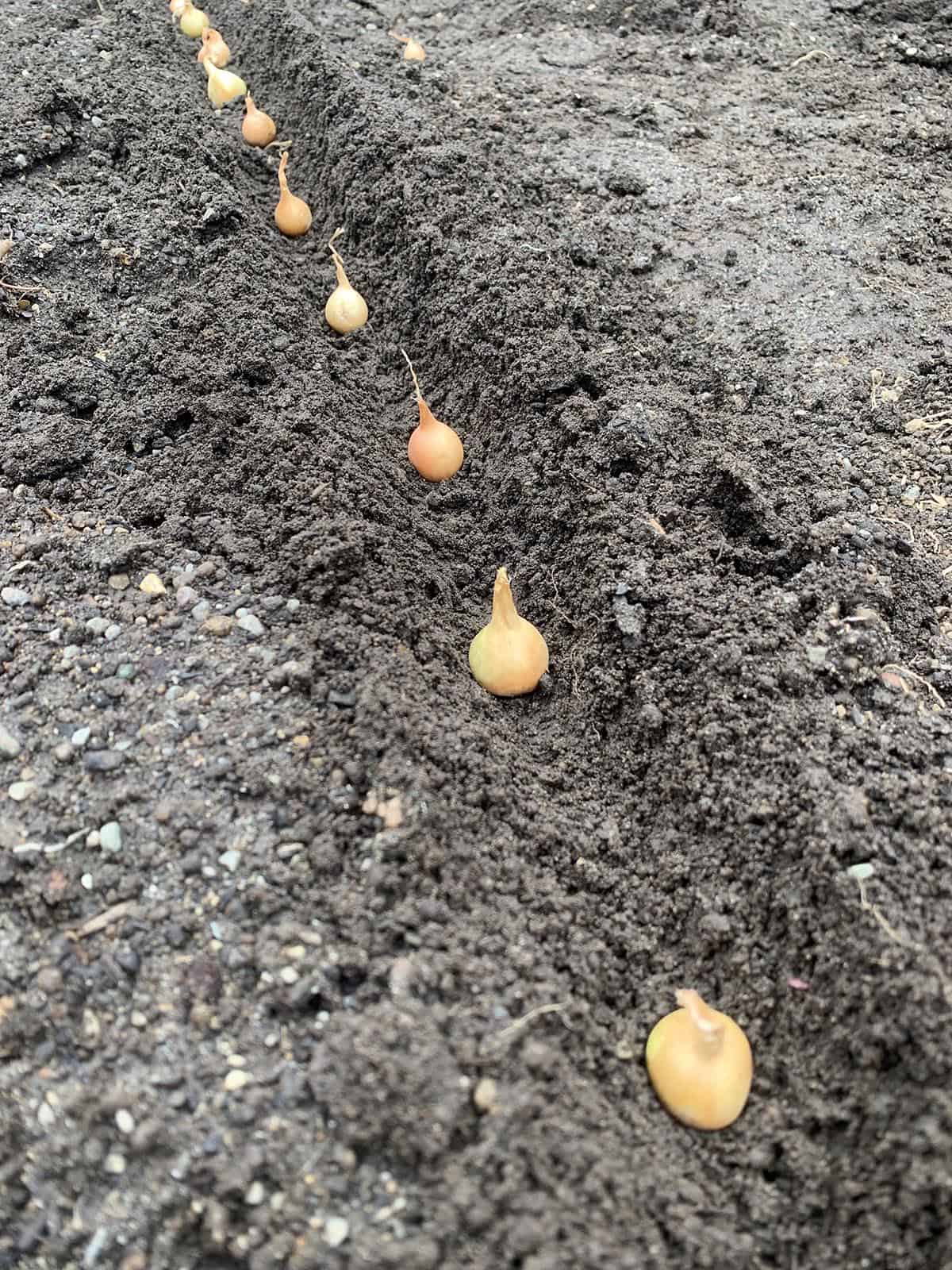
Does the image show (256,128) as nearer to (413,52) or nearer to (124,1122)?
(413,52)

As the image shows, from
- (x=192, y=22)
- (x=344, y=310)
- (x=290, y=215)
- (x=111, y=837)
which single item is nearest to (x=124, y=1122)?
(x=111, y=837)


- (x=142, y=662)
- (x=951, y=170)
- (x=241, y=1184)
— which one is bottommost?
(x=241, y=1184)

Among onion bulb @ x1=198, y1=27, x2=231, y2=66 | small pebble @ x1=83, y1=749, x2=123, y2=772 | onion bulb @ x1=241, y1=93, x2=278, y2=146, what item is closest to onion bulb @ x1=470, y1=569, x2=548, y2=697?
small pebble @ x1=83, y1=749, x2=123, y2=772

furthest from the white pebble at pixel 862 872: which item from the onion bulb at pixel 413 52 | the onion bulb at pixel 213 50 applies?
the onion bulb at pixel 213 50

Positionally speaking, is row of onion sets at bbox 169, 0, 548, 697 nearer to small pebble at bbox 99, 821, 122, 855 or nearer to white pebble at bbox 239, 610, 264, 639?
white pebble at bbox 239, 610, 264, 639

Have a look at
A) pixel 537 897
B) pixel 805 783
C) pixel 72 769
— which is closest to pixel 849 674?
pixel 805 783

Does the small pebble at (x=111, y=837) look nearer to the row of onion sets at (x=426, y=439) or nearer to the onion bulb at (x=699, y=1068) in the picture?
the row of onion sets at (x=426, y=439)

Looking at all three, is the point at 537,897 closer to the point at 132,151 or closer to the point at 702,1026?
the point at 702,1026
